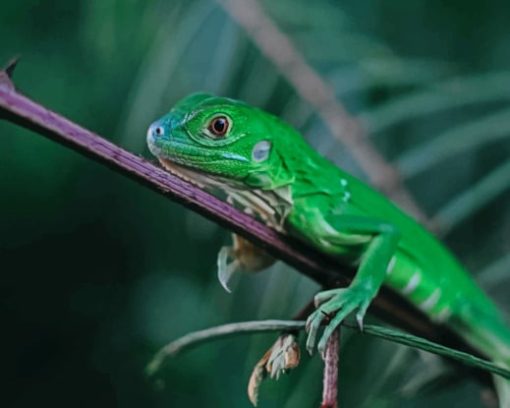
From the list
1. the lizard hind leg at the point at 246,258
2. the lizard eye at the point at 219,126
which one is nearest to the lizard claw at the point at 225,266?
the lizard hind leg at the point at 246,258

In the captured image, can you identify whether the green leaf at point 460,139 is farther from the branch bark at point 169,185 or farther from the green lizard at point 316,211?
the branch bark at point 169,185

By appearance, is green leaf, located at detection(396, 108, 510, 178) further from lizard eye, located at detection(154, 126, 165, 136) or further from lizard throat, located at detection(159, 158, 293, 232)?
lizard eye, located at detection(154, 126, 165, 136)

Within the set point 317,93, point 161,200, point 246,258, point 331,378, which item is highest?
point 317,93

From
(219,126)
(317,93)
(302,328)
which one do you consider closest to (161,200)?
(317,93)

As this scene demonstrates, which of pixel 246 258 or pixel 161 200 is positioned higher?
pixel 161 200

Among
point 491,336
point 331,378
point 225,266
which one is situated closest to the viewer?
point 331,378

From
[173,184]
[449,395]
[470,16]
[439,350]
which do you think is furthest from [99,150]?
[470,16]

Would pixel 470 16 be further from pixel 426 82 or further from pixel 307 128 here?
pixel 307 128

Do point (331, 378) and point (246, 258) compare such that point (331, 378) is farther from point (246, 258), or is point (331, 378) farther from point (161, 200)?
point (161, 200)
